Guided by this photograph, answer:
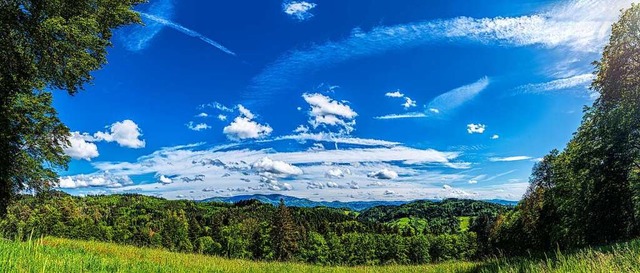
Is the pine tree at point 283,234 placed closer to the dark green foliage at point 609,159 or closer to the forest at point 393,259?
the forest at point 393,259

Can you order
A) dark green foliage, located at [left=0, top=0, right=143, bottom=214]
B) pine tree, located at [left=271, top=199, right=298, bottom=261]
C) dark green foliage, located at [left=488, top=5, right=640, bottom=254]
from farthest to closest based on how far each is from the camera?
1. pine tree, located at [left=271, top=199, right=298, bottom=261]
2. dark green foliage, located at [left=488, top=5, right=640, bottom=254]
3. dark green foliage, located at [left=0, top=0, right=143, bottom=214]

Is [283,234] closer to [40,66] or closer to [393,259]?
[393,259]

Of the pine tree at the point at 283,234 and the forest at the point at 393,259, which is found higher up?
the forest at the point at 393,259

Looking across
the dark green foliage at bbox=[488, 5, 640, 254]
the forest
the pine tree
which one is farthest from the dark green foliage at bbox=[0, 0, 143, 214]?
the pine tree

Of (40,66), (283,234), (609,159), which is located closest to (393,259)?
(609,159)

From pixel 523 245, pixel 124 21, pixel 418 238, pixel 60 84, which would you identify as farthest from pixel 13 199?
pixel 418 238

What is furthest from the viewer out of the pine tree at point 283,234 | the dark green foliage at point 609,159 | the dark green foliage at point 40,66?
the pine tree at point 283,234

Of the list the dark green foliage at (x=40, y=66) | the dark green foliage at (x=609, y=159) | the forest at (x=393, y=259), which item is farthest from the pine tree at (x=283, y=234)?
the dark green foliage at (x=40, y=66)

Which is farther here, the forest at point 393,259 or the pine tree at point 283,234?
the pine tree at point 283,234

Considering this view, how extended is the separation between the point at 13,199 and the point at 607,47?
1331 inches

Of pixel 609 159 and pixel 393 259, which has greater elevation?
pixel 609 159

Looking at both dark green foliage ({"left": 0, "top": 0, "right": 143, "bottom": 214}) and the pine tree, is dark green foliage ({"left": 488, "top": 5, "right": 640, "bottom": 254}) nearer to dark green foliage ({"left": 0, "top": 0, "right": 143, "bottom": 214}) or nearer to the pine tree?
dark green foliage ({"left": 0, "top": 0, "right": 143, "bottom": 214})

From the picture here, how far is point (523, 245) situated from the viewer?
52.4 meters

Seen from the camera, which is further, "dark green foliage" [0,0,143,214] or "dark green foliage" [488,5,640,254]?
"dark green foliage" [488,5,640,254]
